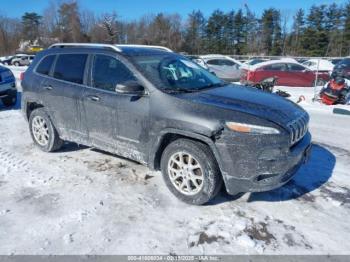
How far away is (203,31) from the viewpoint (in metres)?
76.6

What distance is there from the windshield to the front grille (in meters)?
1.29

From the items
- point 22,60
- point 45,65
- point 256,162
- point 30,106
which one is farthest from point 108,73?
point 22,60

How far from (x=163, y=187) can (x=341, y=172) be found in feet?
8.82

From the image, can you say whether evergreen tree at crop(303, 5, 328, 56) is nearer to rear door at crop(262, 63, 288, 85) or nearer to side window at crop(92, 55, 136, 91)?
rear door at crop(262, 63, 288, 85)

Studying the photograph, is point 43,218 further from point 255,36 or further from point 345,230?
point 255,36

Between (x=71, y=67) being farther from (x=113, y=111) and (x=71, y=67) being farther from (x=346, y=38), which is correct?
(x=346, y=38)

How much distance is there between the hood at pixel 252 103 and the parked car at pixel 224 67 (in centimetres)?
1443

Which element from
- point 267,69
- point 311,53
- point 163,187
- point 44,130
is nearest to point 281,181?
point 163,187

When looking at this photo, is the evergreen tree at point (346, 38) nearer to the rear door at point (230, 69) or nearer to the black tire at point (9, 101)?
the rear door at point (230, 69)

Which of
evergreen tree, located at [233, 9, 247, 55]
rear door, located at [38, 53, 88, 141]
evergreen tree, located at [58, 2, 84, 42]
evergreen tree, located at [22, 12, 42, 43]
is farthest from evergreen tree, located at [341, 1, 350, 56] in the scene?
evergreen tree, located at [22, 12, 42, 43]

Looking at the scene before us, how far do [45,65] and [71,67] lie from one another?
2.44 ft

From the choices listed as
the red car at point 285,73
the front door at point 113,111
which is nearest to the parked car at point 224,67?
the red car at point 285,73

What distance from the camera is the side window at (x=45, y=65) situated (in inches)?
206

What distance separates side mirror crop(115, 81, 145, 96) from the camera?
3.83 m
